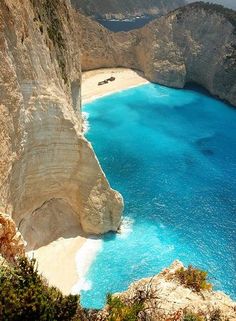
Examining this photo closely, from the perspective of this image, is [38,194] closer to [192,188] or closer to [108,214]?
[108,214]

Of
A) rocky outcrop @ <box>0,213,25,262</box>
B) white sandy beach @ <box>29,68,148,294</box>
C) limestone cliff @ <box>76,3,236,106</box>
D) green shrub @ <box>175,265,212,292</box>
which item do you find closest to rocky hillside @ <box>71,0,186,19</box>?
limestone cliff @ <box>76,3,236,106</box>

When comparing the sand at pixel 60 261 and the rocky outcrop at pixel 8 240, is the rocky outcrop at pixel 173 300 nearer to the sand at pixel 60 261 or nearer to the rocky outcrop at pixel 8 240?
the rocky outcrop at pixel 8 240

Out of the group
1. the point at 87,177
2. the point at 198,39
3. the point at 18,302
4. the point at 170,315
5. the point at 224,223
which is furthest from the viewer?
the point at 198,39

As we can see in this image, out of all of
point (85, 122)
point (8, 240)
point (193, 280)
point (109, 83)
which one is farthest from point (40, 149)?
point (109, 83)

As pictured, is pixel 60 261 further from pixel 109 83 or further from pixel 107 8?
pixel 107 8

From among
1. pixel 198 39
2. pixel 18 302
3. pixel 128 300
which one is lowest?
pixel 198 39

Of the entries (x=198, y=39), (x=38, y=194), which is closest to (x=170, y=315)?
(x=38, y=194)

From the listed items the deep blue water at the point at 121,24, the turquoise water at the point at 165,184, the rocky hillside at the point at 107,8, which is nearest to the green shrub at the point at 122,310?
the turquoise water at the point at 165,184
